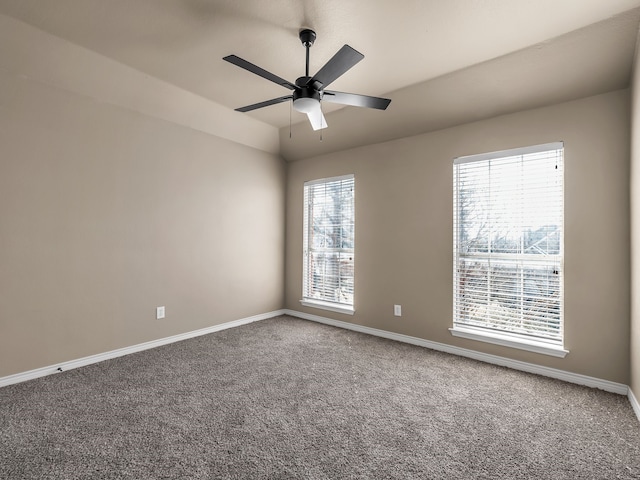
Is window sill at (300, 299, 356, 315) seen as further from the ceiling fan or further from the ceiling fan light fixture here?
the ceiling fan light fixture

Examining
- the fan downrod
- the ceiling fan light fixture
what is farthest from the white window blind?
the fan downrod

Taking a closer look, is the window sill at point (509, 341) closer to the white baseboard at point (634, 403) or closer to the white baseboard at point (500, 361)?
the white baseboard at point (500, 361)

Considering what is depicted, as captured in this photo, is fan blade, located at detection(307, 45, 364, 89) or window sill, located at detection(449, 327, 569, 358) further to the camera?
window sill, located at detection(449, 327, 569, 358)

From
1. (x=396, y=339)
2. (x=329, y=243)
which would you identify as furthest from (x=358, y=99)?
(x=396, y=339)

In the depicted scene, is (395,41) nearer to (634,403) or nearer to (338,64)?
(338,64)

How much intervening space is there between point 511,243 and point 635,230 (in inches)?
36.0

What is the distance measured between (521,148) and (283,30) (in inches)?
94.3

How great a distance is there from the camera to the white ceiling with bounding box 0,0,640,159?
7.13ft

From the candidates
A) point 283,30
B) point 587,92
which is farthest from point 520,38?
point 283,30

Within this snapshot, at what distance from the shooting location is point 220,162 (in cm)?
416

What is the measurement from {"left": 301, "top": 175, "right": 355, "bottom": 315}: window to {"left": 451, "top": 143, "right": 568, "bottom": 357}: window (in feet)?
4.75

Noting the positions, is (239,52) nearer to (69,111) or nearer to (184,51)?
(184,51)

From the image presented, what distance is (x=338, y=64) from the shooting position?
2.05 metres

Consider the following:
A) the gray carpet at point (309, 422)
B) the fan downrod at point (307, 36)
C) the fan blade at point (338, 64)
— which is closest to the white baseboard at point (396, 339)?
→ the gray carpet at point (309, 422)
